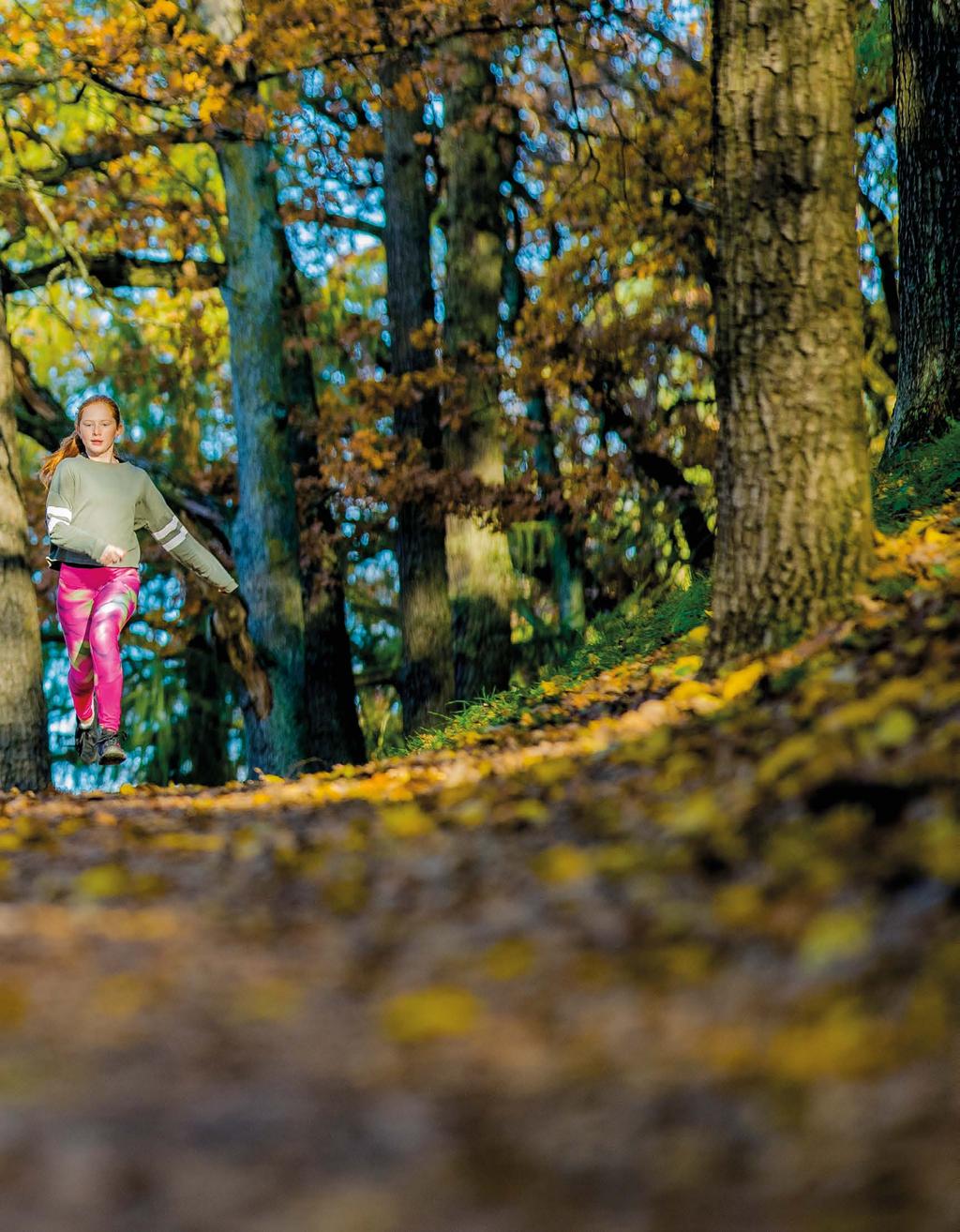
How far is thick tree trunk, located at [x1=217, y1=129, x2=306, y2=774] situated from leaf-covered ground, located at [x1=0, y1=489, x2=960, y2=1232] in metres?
6.59

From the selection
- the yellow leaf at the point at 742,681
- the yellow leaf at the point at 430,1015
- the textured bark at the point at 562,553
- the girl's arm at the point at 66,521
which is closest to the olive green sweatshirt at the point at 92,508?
the girl's arm at the point at 66,521

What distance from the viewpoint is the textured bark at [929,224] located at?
8695 mm

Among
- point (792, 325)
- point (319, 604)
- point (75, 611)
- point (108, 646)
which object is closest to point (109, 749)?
point (108, 646)

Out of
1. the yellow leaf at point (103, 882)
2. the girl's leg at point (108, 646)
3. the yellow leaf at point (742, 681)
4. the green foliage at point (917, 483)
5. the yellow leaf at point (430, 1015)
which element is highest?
the green foliage at point (917, 483)

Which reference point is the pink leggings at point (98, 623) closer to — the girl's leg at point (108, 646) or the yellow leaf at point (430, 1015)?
the girl's leg at point (108, 646)

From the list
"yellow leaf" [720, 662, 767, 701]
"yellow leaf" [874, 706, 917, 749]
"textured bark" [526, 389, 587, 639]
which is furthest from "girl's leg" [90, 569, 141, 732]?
"textured bark" [526, 389, 587, 639]

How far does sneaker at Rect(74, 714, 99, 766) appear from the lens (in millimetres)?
7480

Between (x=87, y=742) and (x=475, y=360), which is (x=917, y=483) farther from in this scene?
(x=475, y=360)

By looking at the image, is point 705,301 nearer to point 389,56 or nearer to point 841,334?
point 389,56

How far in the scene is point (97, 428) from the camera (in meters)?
7.59

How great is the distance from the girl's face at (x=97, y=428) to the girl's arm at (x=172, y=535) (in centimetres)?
29

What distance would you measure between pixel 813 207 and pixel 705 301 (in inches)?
395

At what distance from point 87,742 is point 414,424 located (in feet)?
19.7

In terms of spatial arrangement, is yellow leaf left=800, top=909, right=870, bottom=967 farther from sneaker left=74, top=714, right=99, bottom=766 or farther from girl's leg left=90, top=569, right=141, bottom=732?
sneaker left=74, top=714, right=99, bottom=766
